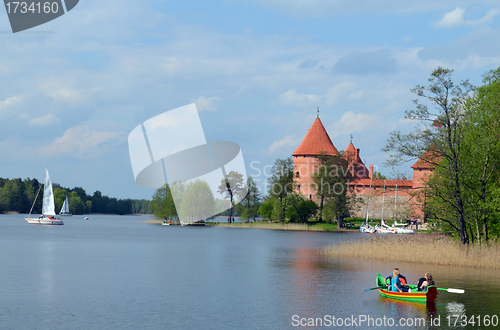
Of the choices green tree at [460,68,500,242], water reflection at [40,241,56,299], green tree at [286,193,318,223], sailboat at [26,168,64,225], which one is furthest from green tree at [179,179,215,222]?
green tree at [460,68,500,242]

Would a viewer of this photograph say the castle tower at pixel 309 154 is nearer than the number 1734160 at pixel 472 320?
No

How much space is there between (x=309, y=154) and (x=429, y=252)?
61.0 meters

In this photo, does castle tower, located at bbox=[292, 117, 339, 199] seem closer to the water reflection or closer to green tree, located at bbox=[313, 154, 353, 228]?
green tree, located at bbox=[313, 154, 353, 228]

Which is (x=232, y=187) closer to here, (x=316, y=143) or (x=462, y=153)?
(x=316, y=143)

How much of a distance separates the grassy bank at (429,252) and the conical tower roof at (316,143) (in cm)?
5411

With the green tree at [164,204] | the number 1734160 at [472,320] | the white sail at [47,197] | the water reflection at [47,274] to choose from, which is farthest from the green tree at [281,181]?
the number 1734160 at [472,320]

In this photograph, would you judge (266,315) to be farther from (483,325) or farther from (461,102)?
(461,102)

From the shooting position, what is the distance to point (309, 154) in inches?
3529

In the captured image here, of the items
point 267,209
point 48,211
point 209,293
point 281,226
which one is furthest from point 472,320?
point 48,211

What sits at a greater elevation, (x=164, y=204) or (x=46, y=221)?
(x=164, y=204)

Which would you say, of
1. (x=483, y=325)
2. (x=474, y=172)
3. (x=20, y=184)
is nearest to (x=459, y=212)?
(x=474, y=172)

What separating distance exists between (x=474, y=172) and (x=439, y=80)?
17.2 feet

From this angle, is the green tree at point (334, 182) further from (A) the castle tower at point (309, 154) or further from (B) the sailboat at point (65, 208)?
(B) the sailboat at point (65, 208)

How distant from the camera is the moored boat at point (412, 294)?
57.7ft
